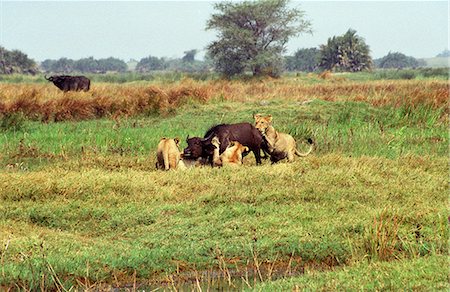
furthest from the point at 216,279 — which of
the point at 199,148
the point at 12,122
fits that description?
the point at 12,122

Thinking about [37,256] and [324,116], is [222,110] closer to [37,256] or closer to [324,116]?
[324,116]

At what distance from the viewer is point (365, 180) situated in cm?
1020

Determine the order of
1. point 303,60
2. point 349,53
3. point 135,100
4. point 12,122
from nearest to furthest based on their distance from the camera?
1. point 12,122
2. point 135,100
3. point 349,53
4. point 303,60

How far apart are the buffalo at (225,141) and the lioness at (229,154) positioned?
0.33 ft

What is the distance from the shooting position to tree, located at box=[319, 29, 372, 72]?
5659cm

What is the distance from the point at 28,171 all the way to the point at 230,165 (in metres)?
3.20

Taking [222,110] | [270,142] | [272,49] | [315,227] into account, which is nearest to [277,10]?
[272,49]

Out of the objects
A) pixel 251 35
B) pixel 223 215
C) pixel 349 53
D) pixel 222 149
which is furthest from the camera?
pixel 349 53

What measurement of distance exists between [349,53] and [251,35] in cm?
1514

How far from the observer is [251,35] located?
44.1 metres

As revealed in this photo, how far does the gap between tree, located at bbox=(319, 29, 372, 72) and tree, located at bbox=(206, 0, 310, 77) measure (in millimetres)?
11073

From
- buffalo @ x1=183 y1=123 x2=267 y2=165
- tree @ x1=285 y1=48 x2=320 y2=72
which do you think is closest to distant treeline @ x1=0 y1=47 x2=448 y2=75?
tree @ x1=285 y1=48 x2=320 y2=72

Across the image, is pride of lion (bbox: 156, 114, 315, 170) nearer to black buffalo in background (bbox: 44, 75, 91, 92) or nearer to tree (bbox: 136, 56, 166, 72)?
black buffalo in background (bbox: 44, 75, 91, 92)

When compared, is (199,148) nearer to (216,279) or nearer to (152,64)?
(216,279)
